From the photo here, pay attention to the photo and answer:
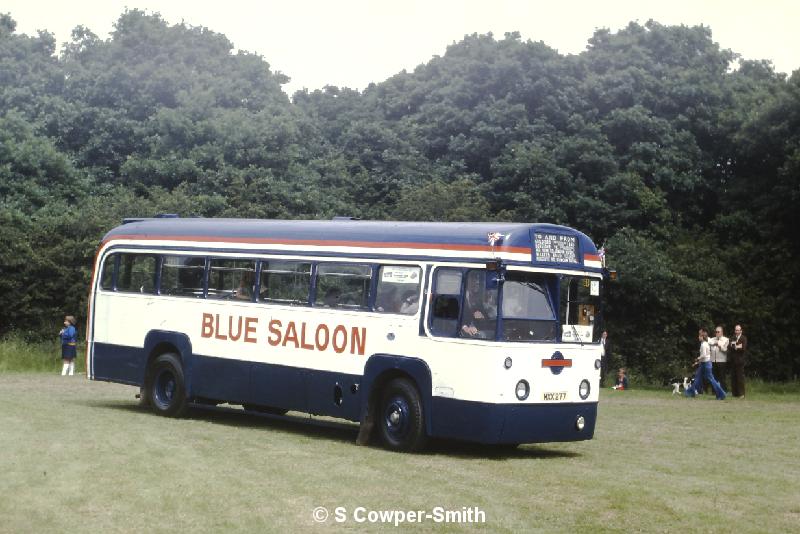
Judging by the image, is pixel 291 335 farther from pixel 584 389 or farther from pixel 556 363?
pixel 584 389

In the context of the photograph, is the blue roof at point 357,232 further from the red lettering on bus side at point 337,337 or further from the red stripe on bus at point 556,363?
the red stripe on bus at point 556,363

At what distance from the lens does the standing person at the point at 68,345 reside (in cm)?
3559

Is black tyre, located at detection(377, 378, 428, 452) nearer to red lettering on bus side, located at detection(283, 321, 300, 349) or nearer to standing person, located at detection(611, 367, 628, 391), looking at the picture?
red lettering on bus side, located at detection(283, 321, 300, 349)

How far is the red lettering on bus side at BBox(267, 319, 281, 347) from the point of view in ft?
65.5

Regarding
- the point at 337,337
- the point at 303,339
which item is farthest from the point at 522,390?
the point at 303,339

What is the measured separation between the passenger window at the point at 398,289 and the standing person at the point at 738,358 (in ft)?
51.6

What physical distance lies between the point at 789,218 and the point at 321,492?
124ft

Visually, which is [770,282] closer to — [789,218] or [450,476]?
[789,218]

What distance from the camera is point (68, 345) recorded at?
35812 mm

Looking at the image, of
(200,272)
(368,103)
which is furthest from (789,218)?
(200,272)

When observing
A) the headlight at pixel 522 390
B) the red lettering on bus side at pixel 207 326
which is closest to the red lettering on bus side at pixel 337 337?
the headlight at pixel 522 390

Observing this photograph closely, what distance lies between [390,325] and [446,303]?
1.04 metres

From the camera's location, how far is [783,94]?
45.7 m

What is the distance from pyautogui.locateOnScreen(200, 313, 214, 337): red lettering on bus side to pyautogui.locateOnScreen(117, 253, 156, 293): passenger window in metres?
1.63
